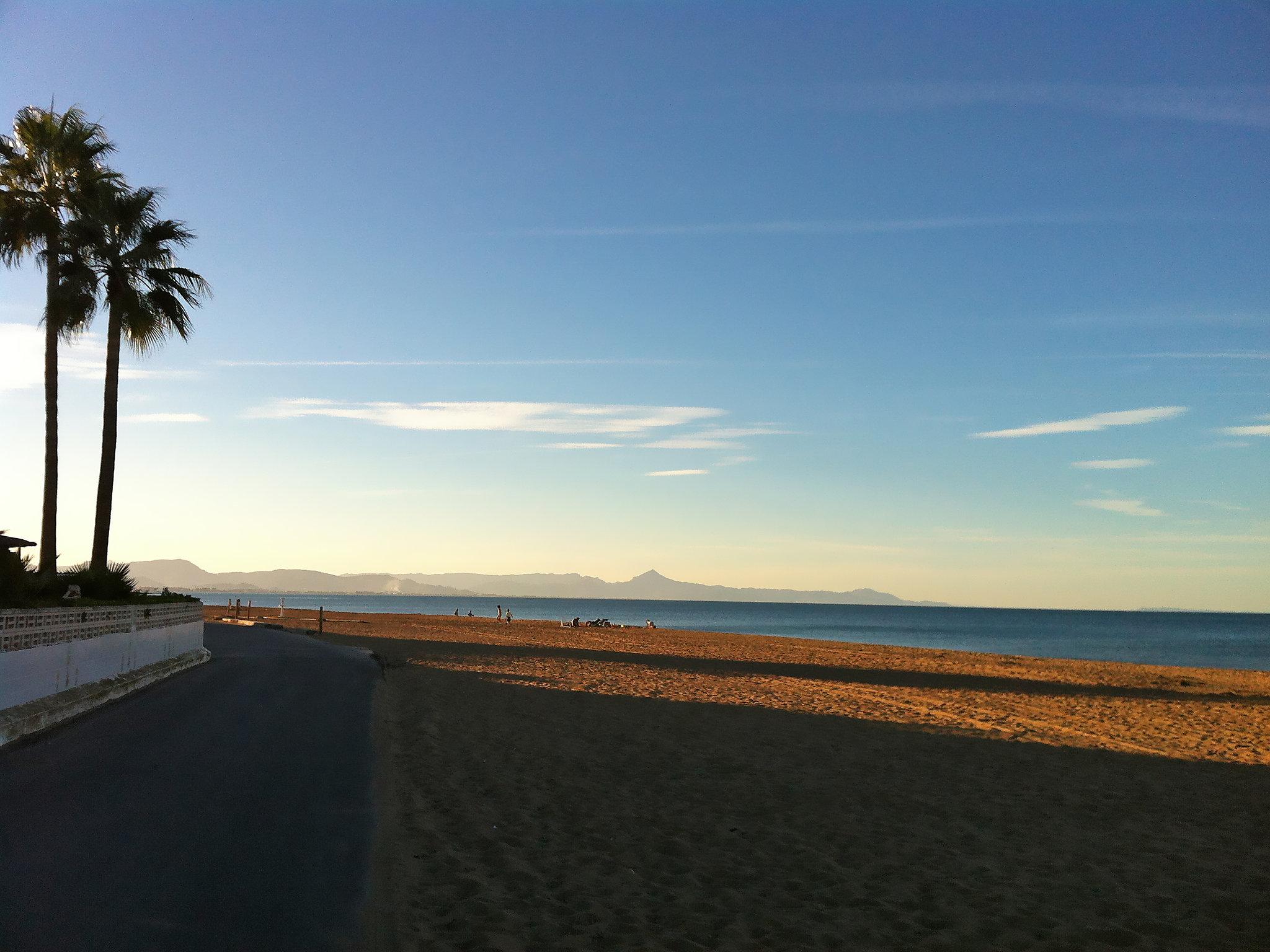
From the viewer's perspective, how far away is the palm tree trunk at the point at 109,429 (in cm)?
2661

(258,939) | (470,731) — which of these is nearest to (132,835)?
(258,939)

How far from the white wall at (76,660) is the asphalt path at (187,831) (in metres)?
0.76

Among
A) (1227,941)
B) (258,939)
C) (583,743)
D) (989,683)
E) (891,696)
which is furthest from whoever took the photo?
(989,683)

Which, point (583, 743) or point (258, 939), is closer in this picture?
point (258, 939)

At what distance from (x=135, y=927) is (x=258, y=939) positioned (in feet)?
2.53

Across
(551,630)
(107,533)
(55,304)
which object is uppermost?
(55,304)

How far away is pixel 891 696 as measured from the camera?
2195 centimetres

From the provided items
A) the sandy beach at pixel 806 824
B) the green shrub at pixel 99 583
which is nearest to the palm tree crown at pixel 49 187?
the green shrub at pixel 99 583

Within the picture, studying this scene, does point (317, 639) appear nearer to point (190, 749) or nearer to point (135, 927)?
point (190, 749)

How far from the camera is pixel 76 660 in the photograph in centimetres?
1400

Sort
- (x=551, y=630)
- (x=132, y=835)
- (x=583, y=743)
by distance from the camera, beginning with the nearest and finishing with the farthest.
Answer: (x=132, y=835) < (x=583, y=743) < (x=551, y=630)

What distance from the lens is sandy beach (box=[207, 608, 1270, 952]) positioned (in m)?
6.18

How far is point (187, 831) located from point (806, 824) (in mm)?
5748

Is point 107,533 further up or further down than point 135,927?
further up
